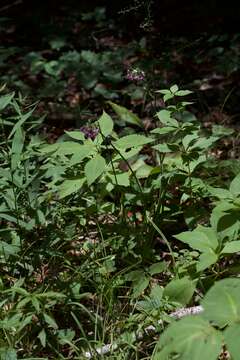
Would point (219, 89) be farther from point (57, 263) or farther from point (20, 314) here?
point (20, 314)

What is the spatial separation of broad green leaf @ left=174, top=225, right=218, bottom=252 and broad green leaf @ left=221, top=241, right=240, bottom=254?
0.04 m

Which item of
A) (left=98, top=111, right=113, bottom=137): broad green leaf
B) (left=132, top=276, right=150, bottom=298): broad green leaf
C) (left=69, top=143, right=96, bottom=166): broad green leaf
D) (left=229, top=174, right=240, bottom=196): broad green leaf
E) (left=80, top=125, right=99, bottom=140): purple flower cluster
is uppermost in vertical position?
(left=98, top=111, right=113, bottom=137): broad green leaf

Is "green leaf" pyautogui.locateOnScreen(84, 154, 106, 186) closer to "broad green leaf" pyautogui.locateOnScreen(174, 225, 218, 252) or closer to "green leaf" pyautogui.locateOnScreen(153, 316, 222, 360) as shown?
"broad green leaf" pyautogui.locateOnScreen(174, 225, 218, 252)

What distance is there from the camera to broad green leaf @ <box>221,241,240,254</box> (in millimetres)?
1910

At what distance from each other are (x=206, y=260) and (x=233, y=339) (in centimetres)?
57

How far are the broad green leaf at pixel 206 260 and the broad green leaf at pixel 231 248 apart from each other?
4 centimetres

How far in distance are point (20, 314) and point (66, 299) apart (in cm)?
23

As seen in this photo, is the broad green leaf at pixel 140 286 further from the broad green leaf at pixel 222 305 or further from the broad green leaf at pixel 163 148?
the broad green leaf at pixel 222 305

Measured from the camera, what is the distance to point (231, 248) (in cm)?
192

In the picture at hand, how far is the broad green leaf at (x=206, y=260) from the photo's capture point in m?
1.85

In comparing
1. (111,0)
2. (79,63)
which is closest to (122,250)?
(79,63)

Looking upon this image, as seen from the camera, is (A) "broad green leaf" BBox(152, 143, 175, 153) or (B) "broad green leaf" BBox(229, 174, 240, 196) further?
(A) "broad green leaf" BBox(152, 143, 175, 153)

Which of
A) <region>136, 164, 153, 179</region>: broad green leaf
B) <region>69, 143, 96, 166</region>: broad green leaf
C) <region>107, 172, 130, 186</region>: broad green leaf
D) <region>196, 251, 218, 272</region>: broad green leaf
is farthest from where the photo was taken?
<region>136, 164, 153, 179</region>: broad green leaf

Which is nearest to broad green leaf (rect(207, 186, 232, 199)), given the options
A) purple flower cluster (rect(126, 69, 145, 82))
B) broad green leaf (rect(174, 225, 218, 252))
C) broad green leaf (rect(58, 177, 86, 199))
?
broad green leaf (rect(174, 225, 218, 252))
